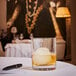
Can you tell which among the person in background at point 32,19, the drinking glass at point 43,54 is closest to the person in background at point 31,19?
the person in background at point 32,19

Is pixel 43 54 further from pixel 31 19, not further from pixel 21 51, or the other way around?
pixel 31 19

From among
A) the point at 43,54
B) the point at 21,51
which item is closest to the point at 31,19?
the point at 21,51

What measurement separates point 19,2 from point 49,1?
1.01 metres

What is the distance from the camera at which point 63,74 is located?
0.83m

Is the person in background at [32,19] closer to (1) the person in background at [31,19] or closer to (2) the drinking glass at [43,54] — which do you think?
(1) the person in background at [31,19]

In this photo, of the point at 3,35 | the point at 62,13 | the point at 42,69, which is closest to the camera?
the point at 42,69

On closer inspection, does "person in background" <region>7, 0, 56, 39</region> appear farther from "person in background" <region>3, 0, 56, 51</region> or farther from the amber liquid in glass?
the amber liquid in glass

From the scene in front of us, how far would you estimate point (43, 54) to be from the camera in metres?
0.98

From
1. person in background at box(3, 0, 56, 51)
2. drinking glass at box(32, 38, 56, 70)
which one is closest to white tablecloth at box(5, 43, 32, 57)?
drinking glass at box(32, 38, 56, 70)

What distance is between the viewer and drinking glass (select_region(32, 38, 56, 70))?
959 mm

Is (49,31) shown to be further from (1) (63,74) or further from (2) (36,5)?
(1) (63,74)

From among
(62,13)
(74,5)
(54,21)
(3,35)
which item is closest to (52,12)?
(54,21)

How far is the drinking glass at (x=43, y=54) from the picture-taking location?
37.8 inches

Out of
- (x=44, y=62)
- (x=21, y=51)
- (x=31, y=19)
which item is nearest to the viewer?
(x=44, y=62)
